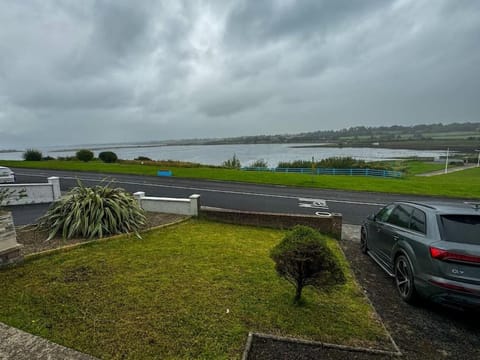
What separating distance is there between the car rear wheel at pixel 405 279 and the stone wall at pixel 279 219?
3.07 meters

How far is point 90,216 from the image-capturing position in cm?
654

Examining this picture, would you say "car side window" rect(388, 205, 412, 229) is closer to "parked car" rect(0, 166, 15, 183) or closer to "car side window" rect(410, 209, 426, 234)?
"car side window" rect(410, 209, 426, 234)

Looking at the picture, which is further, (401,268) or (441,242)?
(401,268)

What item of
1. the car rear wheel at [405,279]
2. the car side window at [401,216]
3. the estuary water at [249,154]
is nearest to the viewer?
the car rear wheel at [405,279]

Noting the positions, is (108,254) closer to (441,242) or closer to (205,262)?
(205,262)

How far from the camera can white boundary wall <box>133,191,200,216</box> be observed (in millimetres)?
8703

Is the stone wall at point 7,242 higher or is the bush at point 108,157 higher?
the bush at point 108,157

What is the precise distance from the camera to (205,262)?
500cm

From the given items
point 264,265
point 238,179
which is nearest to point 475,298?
point 264,265

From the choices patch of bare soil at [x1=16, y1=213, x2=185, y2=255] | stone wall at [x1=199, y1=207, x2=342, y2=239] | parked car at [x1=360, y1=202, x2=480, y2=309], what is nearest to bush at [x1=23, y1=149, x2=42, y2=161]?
patch of bare soil at [x1=16, y1=213, x2=185, y2=255]

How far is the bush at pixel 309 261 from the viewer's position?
326 cm

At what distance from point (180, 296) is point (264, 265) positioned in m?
1.82

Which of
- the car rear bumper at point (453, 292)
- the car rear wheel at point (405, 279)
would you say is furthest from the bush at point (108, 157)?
the car rear bumper at point (453, 292)

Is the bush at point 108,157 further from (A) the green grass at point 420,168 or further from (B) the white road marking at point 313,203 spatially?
(A) the green grass at point 420,168
